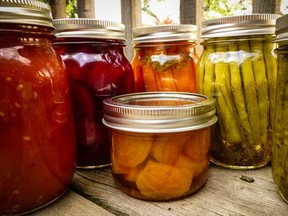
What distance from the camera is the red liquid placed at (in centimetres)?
63

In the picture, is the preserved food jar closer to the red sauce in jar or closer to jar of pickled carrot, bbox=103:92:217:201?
jar of pickled carrot, bbox=103:92:217:201

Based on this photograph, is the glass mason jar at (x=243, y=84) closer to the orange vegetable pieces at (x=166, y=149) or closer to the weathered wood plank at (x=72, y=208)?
the orange vegetable pieces at (x=166, y=149)

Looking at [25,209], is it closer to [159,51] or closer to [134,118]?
[134,118]

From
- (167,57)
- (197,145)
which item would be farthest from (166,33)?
(197,145)

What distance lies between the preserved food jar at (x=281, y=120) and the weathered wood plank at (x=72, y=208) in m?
0.28

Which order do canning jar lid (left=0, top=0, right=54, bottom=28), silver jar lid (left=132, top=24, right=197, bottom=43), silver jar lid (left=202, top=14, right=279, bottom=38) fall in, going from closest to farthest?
canning jar lid (left=0, top=0, right=54, bottom=28) → silver jar lid (left=202, top=14, right=279, bottom=38) → silver jar lid (left=132, top=24, right=197, bottom=43)

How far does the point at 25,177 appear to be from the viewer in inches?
18.7

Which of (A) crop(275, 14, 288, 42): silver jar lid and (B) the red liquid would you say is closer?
(A) crop(275, 14, 288, 42): silver jar lid

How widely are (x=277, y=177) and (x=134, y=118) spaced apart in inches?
10.0

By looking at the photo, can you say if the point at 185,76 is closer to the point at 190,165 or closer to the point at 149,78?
the point at 149,78

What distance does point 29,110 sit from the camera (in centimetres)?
46

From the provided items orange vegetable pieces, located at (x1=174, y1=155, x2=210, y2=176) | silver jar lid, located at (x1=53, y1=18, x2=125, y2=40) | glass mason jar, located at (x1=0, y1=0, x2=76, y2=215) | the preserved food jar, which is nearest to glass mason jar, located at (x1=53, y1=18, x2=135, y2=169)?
silver jar lid, located at (x1=53, y1=18, x2=125, y2=40)

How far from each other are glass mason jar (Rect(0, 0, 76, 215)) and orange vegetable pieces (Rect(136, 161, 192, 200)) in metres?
0.15

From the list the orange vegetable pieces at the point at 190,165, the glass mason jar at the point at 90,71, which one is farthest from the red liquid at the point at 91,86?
the orange vegetable pieces at the point at 190,165
